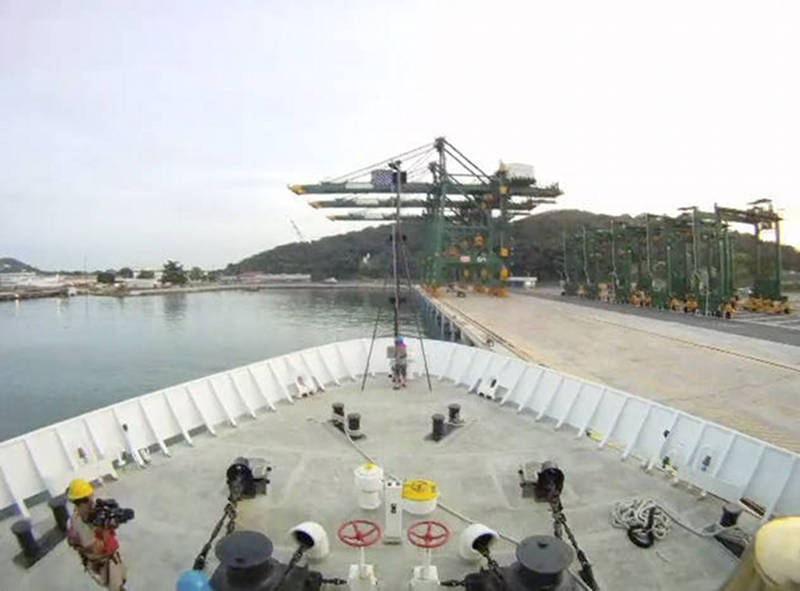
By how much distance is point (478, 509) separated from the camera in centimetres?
662

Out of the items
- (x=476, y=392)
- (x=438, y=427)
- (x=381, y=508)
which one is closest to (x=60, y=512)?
(x=381, y=508)

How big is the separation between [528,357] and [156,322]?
61.2 metres

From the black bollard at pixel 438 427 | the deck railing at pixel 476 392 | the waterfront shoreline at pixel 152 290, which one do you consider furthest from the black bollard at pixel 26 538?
the waterfront shoreline at pixel 152 290

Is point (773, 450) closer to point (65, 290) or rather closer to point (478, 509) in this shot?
point (478, 509)

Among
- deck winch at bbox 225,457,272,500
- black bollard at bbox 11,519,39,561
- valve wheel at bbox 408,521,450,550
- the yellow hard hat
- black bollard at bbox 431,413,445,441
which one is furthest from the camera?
black bollard at bbox 431,413,445,441

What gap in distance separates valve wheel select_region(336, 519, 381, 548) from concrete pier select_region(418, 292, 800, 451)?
28.8 feet

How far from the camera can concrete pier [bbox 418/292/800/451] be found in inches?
479

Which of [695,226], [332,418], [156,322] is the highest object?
[695,226]

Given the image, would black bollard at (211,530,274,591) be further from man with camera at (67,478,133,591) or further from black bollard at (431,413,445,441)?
black bollard at (431,413,445,441)

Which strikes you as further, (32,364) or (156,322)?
(156,322)

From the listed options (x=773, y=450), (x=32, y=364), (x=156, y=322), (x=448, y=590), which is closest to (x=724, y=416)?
(x=773, y=450)

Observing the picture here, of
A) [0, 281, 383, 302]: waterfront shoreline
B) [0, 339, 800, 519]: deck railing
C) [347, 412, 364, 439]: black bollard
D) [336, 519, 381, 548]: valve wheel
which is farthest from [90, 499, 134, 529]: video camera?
[0, 281, 383, 302]: waterfront shoreline

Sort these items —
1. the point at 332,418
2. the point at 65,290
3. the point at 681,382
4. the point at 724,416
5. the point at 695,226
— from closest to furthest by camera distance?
the point at 332,418 < the point at 724,416 < the point at 681,382 < the point at 695,226 < the point at 65,290

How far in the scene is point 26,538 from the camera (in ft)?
17.6
